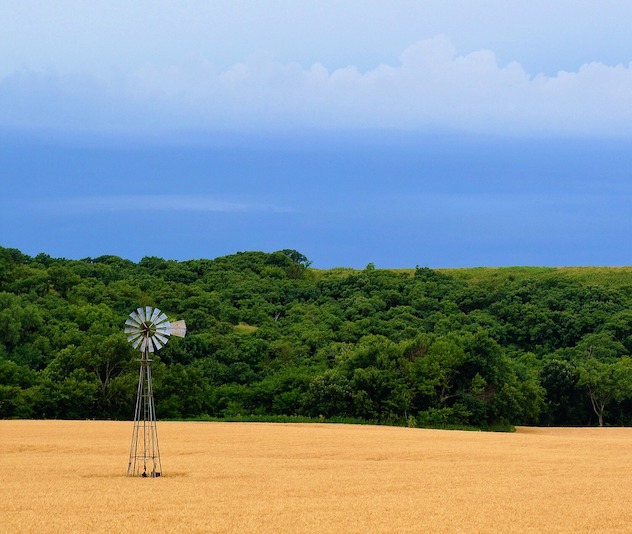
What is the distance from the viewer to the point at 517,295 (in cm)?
12500

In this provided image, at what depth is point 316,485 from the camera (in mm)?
34375

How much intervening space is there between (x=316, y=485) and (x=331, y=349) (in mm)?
64648

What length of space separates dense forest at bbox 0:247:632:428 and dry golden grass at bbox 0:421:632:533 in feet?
64.6

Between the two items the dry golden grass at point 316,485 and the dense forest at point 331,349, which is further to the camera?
the dense forest at point 331,349

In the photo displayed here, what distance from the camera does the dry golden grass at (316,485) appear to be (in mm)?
26078

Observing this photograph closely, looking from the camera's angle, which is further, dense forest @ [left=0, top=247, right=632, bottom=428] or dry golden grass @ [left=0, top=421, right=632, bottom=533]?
dense forest @ [left=0, top=247, right=632, bottom=428]

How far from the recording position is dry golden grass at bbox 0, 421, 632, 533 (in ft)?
85.6

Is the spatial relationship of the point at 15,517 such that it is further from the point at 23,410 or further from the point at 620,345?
the point at 620,345

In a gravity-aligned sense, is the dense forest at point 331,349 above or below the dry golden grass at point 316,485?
above

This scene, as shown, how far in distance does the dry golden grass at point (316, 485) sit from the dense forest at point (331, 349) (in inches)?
775

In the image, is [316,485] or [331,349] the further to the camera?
[331,349]

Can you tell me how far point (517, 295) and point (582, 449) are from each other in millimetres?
70365

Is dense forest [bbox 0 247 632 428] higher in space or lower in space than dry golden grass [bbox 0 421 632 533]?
higher

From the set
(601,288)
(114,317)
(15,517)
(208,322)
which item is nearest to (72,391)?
(114,317)
